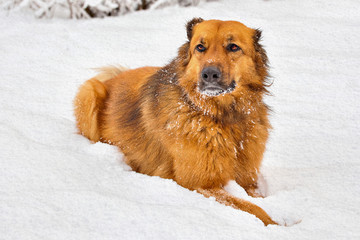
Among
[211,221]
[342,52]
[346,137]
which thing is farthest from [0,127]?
[342,52]

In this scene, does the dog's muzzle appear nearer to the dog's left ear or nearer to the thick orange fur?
the thick orange fur

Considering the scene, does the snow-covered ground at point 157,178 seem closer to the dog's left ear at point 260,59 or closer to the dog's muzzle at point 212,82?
the dog's muzzle at point 212,82

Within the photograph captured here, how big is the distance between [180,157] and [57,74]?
3027mm

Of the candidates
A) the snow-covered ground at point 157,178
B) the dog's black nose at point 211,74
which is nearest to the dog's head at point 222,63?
the dog's black nose at point 211,74

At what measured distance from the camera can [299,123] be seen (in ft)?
14.6

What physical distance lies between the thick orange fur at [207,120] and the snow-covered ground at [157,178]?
0.21 metres

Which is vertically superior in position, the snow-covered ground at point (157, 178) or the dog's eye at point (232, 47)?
the dog's eye at point (232, 47)

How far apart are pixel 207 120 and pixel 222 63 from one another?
0.51m

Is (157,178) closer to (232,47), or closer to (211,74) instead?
(211,74)

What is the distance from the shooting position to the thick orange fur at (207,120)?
325 cm

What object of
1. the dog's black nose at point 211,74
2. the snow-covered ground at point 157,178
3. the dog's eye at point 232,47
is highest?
the dog's eye at point 232,47

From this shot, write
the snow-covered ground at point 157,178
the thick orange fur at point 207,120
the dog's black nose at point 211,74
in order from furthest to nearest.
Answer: the thick orange fur at point 207,120, the dog's black nose at point 211,74, the snow-covered ground at point 157,178

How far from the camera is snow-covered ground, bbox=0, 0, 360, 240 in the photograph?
2.60 meters

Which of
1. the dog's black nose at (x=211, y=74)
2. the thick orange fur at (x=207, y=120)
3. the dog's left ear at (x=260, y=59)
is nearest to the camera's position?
the dog's black nose at (x=211, y=74)
